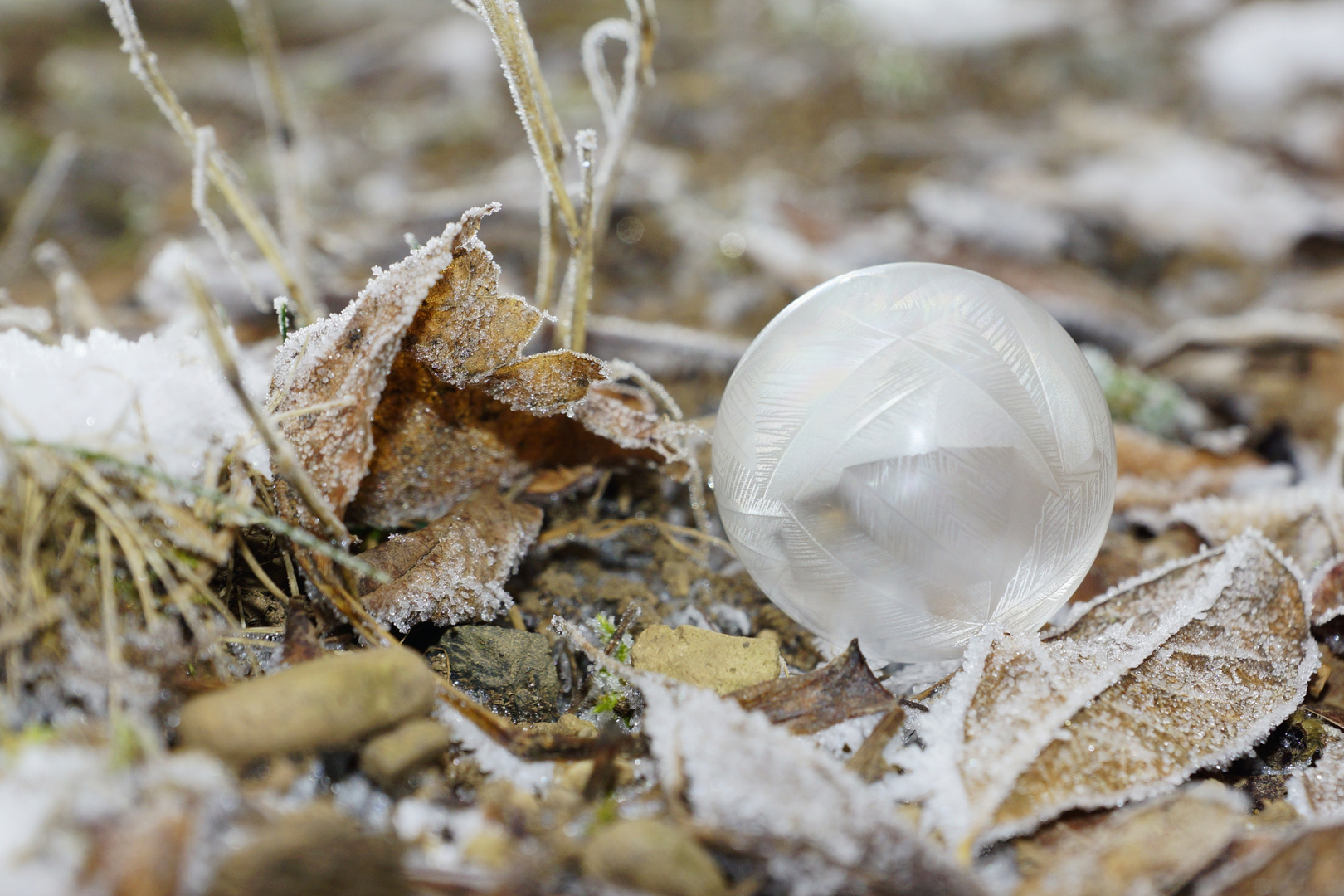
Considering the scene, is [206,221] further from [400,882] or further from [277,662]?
[400,882]

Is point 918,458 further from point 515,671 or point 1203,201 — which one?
point 1203,201

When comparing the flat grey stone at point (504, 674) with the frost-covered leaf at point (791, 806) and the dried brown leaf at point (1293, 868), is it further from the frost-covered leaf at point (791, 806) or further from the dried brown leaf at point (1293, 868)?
the dried brown leaf at point (1293, 868)

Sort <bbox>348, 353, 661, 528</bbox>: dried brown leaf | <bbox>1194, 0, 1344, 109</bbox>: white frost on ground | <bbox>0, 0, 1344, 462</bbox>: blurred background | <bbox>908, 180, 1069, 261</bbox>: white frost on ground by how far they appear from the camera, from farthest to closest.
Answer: <bbox>1194, 0, 1344, 109</bbox>: white frost on ground, <bbox>908, 180, 1069, 261</bbox>: white frost on ground, <bbox>0, 0, 1344, 462</bbox>: blurred background, <bbox>348, 353, 661, 528</bbox>: dried brown leaf

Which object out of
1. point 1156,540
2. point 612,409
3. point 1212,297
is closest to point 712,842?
point 612,409

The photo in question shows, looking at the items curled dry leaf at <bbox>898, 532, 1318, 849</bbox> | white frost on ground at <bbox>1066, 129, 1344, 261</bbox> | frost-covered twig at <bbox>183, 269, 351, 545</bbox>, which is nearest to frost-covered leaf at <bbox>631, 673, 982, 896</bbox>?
curled dry leaf at <bbox>898, 532, 1318, 849</bbox>

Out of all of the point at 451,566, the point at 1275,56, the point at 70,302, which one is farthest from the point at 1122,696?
the point at 1275,56

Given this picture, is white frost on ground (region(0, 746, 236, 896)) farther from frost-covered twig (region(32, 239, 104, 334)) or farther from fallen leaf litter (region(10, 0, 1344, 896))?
frost-covered twig (region(32, 239, 104, 334))
